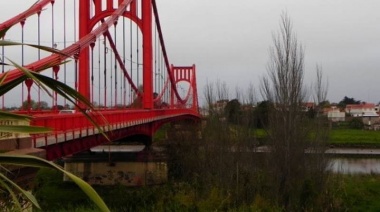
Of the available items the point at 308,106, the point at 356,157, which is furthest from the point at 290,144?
the point at 356,157

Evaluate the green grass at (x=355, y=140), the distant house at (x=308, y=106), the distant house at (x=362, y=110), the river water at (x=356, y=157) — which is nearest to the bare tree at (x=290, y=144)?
the distant house at (x=308, y=106)

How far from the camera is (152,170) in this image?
2522 cm

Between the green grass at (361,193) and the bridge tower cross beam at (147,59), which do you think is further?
the bridge tower cross beam at (147,59)

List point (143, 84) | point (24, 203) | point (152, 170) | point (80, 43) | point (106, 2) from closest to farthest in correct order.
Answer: point (24, 203) < point (80, 43) < point (106, 2) < point (143, 84) < point (152, 170)

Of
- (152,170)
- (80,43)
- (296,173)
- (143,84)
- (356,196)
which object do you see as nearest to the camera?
(80,43)

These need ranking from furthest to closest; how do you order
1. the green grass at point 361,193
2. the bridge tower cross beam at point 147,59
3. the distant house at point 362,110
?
1. the distant house at point 362,110
2. the bridge tower cross beam at point 147,59
3. the green grass at point 361,193

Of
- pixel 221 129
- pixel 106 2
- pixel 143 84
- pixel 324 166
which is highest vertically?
pixel 106 2

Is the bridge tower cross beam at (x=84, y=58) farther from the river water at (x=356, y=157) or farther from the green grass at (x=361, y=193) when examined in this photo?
the river water at (x=356, y=157)

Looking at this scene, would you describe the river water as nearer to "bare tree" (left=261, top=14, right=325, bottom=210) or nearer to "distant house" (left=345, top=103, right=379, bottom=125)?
"bare tree" (left=261, top=14, right=325, bottom=210)

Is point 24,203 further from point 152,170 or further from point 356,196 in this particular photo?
point 152,170

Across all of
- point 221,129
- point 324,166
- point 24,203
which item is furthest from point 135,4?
point 24,203

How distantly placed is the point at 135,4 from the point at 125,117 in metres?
10.5

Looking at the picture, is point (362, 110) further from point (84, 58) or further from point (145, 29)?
point (84, 58)

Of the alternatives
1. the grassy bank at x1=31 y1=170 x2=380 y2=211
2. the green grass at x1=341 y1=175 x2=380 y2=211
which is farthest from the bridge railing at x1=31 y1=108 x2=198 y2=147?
the green grass at x1=341 y1=175 x2=380 y2=211
